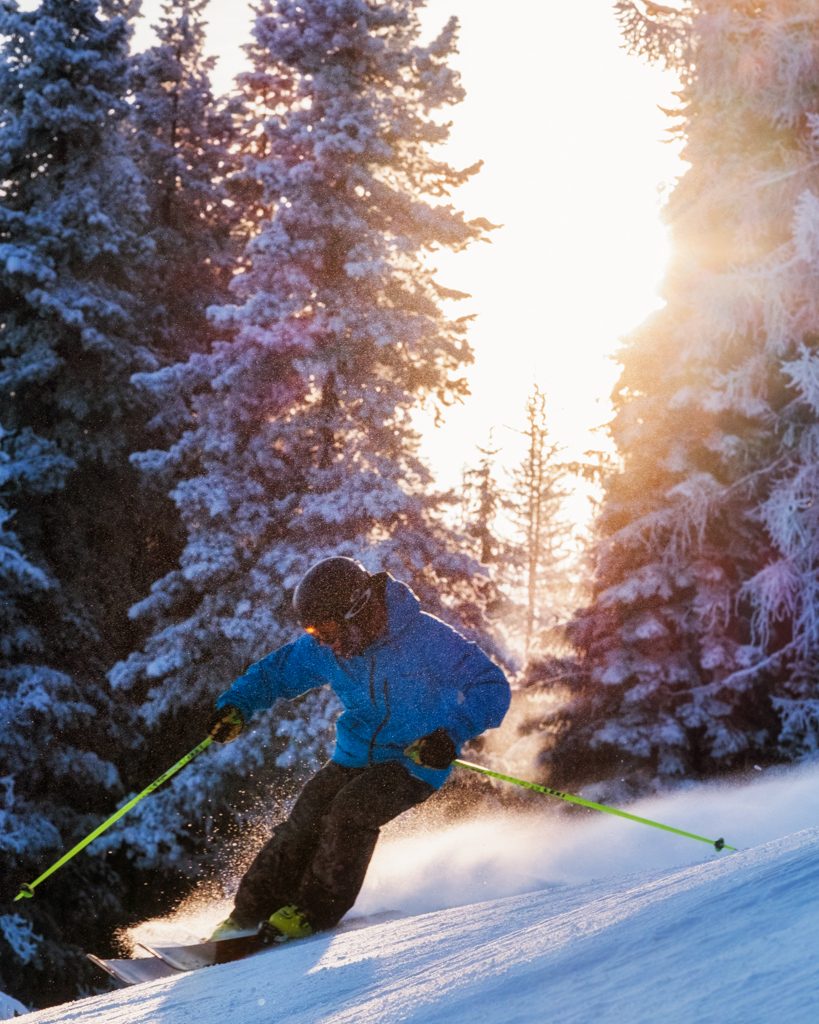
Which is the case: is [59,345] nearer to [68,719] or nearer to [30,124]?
[30,124]

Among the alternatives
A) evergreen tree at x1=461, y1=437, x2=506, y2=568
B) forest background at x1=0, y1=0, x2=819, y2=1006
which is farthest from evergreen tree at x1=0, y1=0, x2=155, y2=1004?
evergreen tree at x1=461, y1=437, x2=506, y2=568

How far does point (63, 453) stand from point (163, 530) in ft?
8.47

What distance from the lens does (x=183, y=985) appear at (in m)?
3.80

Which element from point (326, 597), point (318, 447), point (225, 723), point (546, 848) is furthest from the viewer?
point (318, 447)

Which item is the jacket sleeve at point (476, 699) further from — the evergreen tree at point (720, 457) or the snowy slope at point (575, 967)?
the evergreen tree at point (720, 457)

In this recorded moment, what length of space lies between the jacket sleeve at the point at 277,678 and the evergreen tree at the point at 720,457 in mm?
7397

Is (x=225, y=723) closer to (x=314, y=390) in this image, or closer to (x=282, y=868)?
(x=282, y=868)

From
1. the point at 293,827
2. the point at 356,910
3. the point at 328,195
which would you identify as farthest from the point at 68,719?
the point at 293,827

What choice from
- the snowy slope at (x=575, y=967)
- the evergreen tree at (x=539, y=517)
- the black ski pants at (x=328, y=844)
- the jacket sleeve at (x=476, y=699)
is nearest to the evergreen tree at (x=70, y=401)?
the black ski pants at (x=328, y=844)

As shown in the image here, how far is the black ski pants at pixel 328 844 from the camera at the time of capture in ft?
16.0

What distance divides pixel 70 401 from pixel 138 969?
13.6 meters

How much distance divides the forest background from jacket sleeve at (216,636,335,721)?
7425mm

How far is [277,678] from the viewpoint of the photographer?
5289 millimetres

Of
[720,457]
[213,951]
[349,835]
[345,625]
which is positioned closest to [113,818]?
[213,951]
